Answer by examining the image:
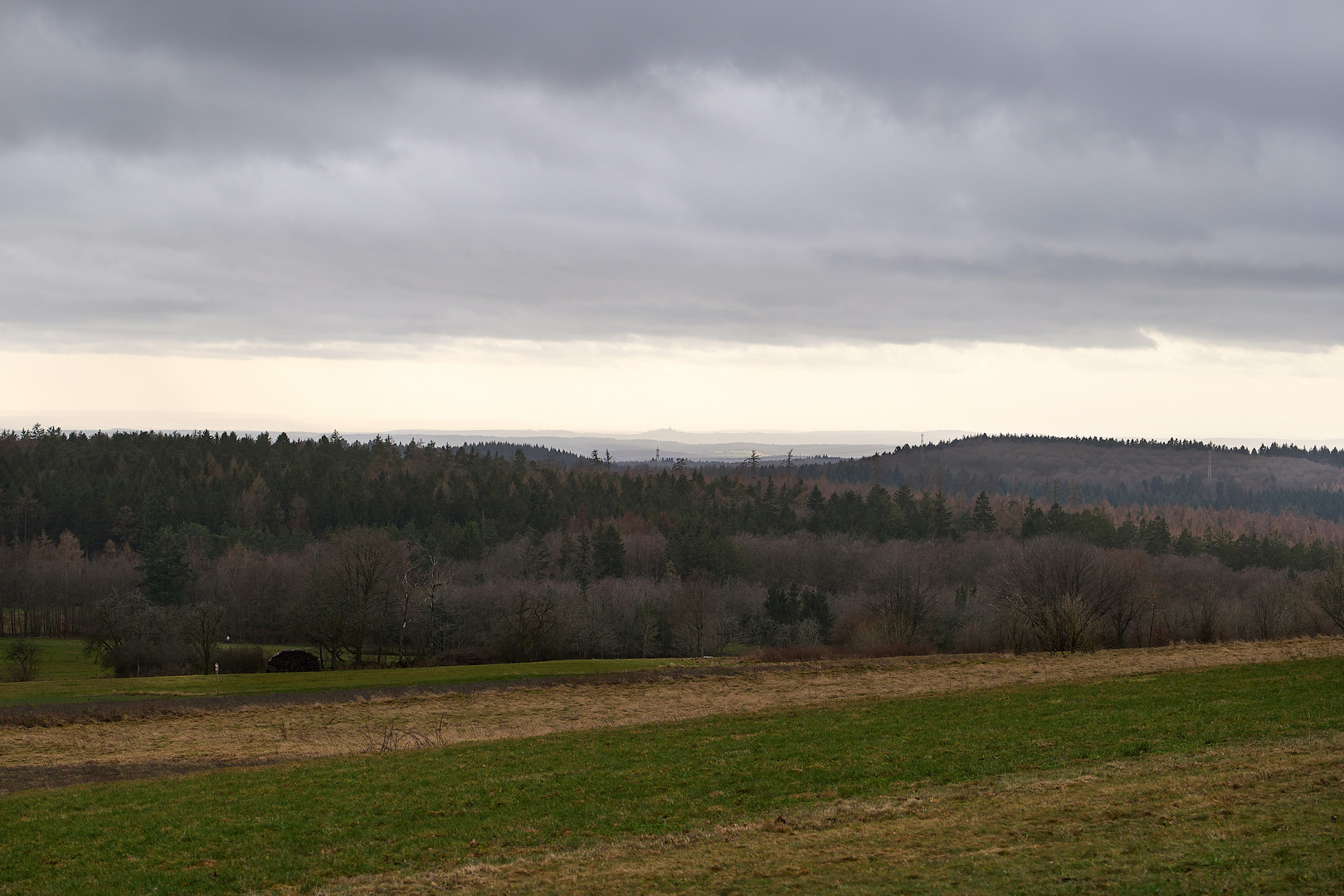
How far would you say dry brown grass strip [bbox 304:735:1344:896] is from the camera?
35.7 feet

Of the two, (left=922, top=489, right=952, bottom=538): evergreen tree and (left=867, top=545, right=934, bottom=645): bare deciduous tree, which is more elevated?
(left=922, top=489, right=952, bottom=538): evergreen tree

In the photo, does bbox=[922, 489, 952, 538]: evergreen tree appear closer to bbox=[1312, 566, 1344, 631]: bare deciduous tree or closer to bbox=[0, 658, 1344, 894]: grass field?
bbox=[1312, 566, 1344, 631]: bare deciduous tree

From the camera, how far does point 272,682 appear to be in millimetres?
48000

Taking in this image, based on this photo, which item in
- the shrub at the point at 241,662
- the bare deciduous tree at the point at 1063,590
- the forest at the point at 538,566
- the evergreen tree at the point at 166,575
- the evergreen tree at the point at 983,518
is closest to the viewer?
the bare deciduous tree at the point at 1063,590

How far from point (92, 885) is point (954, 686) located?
30.5 meters

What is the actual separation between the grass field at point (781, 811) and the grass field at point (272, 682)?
2185cm

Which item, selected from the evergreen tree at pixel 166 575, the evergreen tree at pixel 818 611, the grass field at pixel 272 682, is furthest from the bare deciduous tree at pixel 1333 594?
the evergreen tree at pixel 166 575

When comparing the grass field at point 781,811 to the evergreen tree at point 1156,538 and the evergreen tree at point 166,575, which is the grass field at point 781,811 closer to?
the evergreen tree at point 166,575

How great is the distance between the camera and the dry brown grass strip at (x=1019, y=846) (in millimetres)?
10883

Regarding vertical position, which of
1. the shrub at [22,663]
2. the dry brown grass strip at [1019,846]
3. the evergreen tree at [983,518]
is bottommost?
the shrub at [22,663]

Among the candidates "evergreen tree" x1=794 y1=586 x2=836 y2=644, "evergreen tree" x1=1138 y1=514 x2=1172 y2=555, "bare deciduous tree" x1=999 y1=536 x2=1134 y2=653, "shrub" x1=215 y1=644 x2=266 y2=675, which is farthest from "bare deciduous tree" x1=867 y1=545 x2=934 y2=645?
"shrub" x1=215 y1=644 x2=266 y2=675

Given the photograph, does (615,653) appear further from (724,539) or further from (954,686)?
(954,686)

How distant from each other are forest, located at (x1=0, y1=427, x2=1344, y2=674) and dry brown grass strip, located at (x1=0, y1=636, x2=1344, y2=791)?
1649 cm

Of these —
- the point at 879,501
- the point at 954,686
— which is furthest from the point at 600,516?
the point at 954,686
